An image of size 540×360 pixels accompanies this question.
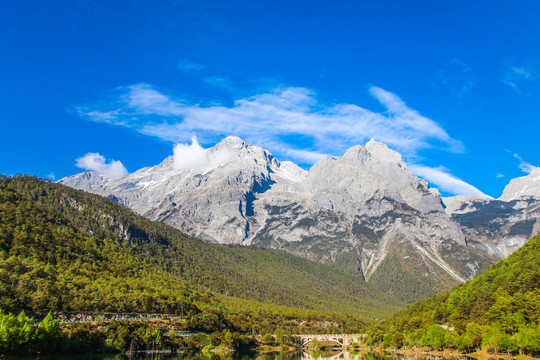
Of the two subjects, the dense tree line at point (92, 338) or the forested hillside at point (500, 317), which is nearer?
the dense tree line at point (92, 338)

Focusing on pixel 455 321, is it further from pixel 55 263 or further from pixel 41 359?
pixel 55 263

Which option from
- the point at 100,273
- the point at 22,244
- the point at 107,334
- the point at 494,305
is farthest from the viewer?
the point at 100,273

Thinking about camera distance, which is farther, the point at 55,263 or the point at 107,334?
the point at 55,263

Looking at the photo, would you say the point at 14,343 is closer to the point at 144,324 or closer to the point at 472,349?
the point at 144,324

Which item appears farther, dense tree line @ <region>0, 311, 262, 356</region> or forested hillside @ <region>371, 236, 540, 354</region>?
forested hillside @ <region>371, 236, 540, 354</region>

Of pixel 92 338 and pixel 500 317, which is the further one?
pixel 500 317

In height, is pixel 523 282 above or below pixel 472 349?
above

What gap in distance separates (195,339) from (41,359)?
8387 cm

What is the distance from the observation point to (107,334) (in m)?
143

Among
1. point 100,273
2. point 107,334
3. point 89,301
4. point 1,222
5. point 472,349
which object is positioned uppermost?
point 1,222

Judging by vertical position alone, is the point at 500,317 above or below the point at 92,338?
above

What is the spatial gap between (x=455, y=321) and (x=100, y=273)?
154 metres

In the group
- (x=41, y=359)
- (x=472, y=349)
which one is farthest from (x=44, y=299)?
(x=472, y=349)

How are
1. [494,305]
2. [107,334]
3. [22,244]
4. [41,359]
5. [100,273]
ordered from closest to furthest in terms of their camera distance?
[41,359]
[107,334]
[494,305]
[22,244]
[100,273]
